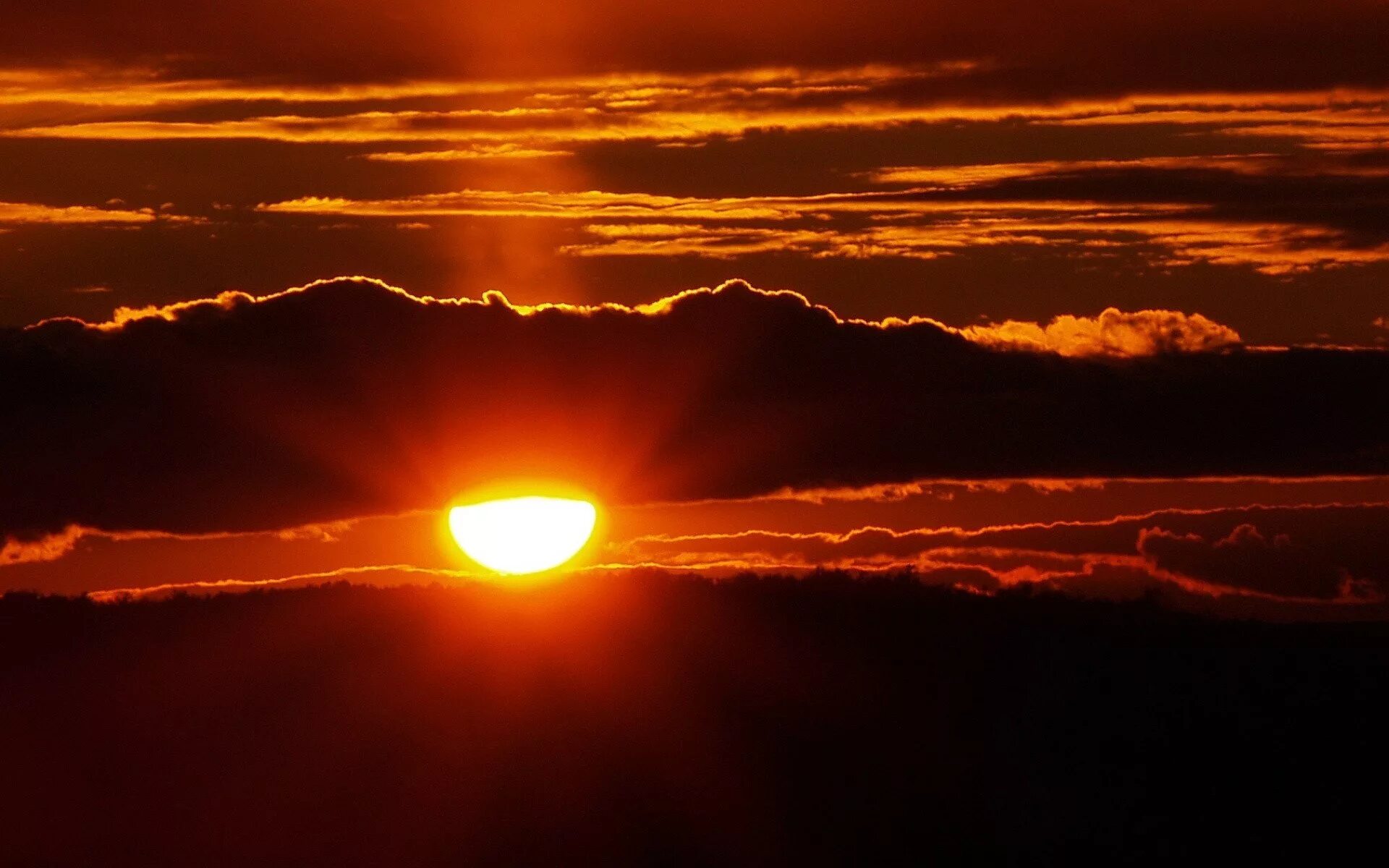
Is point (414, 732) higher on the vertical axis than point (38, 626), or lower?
lower

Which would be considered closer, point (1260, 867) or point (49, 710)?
point (1260, 867)

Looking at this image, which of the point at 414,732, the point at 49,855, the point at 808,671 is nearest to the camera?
the point at 49,855

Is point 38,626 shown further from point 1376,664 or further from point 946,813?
point 1376,664

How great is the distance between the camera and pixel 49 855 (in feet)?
177

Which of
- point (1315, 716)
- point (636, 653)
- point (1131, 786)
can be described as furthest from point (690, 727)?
point (1315, 716)

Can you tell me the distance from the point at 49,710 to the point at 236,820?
7.43 metres

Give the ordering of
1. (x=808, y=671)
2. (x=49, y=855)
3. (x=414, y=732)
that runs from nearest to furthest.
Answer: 1. (x=49, y=855)
2. (x=414, y=732)
3. (x=808, y=671)

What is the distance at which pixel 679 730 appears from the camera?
5850 centimetres

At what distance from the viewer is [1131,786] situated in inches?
2229

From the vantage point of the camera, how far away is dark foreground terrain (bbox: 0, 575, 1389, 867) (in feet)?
179

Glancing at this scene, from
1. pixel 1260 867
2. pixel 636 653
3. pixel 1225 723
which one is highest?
pixel 636 653

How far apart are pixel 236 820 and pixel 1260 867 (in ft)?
65.9

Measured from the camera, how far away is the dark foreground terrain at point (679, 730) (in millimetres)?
54656

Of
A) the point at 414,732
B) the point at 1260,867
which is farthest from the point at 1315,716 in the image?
the point at 414,732
